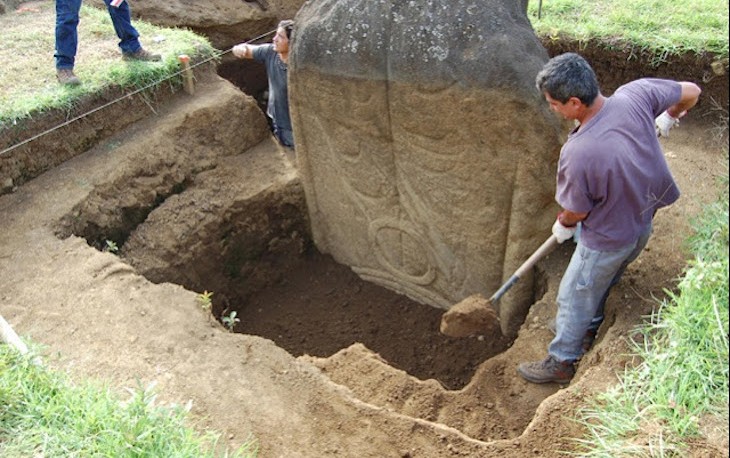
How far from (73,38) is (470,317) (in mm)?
3420

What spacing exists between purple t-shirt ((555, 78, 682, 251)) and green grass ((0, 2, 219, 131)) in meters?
3.42

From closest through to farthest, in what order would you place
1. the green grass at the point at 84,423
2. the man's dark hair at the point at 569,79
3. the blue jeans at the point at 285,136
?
1. the green grass at the point at 84,423
2. the man's dark hair at the point at 569,79
3. the blue jeans at the point at 285,136

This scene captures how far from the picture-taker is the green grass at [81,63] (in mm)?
4648

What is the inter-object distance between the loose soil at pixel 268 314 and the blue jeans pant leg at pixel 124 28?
584mm

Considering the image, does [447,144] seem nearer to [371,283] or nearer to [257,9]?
[371,283]

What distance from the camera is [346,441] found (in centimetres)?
291

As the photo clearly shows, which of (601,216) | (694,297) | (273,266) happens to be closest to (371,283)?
(273,266)

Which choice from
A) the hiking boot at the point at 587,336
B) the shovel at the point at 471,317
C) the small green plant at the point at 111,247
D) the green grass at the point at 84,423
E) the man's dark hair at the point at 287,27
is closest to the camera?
the green grass at the point at 84,423

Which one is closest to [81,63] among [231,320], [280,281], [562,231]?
[280,281]

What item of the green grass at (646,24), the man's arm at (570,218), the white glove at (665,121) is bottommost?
the green grass at (646,24)

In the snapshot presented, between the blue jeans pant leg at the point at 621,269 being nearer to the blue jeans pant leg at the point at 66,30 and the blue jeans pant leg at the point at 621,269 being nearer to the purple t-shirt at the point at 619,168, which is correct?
the purple t-shirt at the point at 619,168

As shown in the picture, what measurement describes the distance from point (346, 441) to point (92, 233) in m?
2.42

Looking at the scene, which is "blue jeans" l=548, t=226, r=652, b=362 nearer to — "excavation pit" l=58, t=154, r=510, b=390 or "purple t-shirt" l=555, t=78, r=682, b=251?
"purple t-shirt" l=555, t=78, r=682, b=251

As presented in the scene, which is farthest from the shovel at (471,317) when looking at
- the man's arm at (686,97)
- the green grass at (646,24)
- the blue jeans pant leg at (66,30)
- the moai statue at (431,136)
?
the blue jeans pant leg at (66,30)
